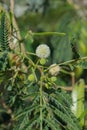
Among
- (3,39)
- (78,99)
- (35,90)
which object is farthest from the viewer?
(78,99)

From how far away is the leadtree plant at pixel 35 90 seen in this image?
862 millimetres

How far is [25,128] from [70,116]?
0.12 metres

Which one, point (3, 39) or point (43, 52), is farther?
point (43, 52)

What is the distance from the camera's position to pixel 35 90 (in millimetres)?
966

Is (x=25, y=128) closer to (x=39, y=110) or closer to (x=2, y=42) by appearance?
(x=39, y=110)

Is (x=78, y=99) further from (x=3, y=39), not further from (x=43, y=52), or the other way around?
(x=3, y=39)

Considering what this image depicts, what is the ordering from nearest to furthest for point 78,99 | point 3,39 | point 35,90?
point 3,39 < point 35,90 < point 78,99

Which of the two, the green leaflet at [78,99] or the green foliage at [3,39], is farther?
the green leaflet at [78,99]

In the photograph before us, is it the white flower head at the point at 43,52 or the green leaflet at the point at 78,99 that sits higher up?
the white flower head at the point at 43,52

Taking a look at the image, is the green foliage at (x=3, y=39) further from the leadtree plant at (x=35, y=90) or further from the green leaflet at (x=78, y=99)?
the green leaflet at (x=78, y=99)

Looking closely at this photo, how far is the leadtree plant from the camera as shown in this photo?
862 millimetres

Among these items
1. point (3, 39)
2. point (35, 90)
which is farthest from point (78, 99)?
point (3, 39)

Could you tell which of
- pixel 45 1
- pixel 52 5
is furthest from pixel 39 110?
pixel 52 5

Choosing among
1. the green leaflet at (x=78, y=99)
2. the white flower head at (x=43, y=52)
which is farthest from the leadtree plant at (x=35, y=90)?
the green leaflet at (x=78, y=99)
